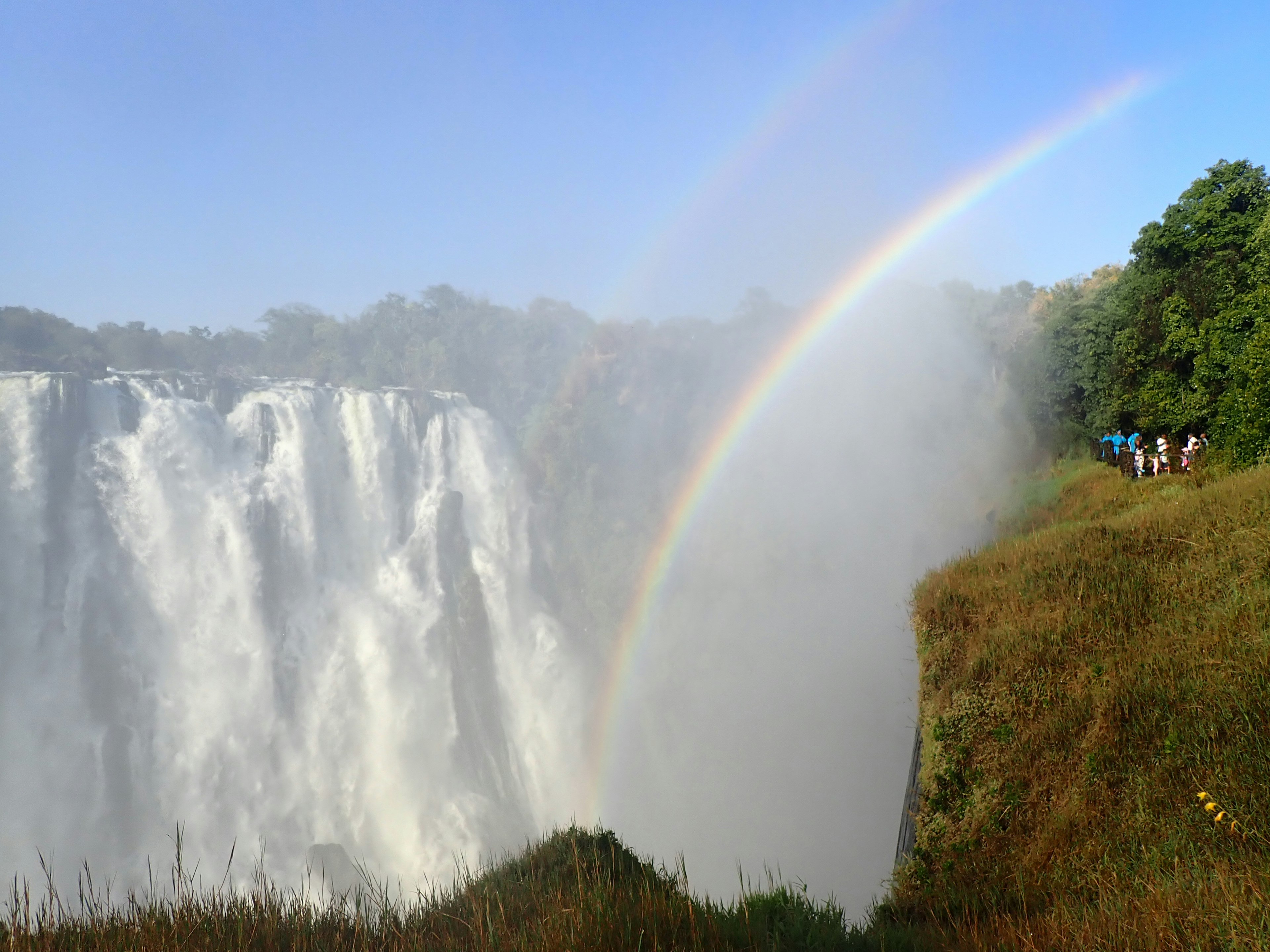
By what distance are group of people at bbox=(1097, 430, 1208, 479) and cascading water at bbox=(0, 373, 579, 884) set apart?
21.5 m

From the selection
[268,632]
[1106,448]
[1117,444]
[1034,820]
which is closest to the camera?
[1034,820]

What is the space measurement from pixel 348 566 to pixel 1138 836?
1313 inches

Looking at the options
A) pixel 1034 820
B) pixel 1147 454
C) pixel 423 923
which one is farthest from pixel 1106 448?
pixel 423 923

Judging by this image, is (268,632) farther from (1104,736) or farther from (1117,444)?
(1117,444)

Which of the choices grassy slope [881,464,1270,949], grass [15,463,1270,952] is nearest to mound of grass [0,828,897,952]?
grass [15,463,1270,952]

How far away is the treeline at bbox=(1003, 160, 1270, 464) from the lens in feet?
60.3

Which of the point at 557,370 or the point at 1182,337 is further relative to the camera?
the point at 557,370

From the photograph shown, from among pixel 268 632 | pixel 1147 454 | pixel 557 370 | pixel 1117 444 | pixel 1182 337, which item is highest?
pixel 557 370

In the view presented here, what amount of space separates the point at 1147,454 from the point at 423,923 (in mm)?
25125

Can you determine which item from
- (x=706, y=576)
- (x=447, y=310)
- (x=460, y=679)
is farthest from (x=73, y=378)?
(x=447, y=310)

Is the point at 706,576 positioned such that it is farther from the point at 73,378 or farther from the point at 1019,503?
the point at 73,378

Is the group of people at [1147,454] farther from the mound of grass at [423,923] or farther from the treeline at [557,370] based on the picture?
the treeline at [557,370]

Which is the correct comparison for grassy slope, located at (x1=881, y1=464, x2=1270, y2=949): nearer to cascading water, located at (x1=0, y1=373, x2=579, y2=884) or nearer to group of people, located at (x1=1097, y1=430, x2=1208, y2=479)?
group of people, located at (x1=1097, y1=430, x2=1208, y2=479)

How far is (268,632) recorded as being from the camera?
31.6 m
